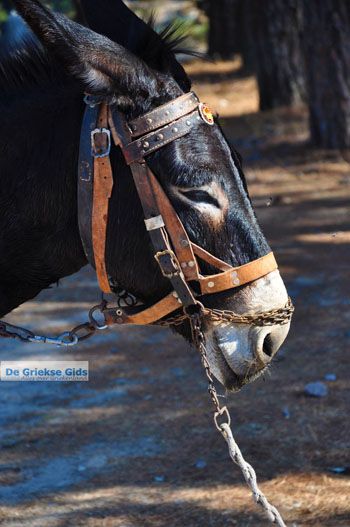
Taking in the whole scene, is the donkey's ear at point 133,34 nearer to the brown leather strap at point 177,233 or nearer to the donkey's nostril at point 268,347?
the brown leather strap at point 177,233

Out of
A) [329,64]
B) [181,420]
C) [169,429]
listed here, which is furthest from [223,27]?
[169,429]

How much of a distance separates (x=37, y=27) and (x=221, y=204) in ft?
2.82

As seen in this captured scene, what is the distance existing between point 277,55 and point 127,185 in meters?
11.3

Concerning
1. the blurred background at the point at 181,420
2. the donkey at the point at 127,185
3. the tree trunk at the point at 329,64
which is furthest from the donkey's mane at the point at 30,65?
the tree trunk at the point at 329,64

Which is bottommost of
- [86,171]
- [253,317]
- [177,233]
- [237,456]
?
[237,456]

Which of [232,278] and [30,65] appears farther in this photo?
[30,65]

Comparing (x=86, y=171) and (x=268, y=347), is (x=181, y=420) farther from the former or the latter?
(x=86, y=171)

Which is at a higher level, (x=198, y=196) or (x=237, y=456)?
(x=198, y=196)

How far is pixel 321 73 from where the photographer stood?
10750 mm

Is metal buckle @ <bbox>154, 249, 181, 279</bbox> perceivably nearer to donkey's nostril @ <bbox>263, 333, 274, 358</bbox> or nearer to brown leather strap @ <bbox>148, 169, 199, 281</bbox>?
brown leather strap @ <bbox>148, 169, 199, 281</bbox>

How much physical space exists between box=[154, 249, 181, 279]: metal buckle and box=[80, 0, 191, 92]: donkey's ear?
2.01ft

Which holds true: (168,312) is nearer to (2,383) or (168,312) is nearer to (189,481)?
(189,481)

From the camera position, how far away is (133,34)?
10.6ft

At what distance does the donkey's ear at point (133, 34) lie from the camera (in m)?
3.20
